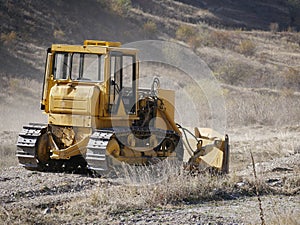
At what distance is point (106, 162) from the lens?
12.9 meters

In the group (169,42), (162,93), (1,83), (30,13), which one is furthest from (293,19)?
(162,93)

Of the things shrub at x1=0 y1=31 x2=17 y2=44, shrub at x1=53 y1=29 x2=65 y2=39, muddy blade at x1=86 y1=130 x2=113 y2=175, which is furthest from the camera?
shrub at x1=53 y1=29 x2=65 y2=39

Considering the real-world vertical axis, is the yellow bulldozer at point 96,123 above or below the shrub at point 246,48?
below

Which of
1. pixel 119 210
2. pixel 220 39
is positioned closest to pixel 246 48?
pixel 220 39

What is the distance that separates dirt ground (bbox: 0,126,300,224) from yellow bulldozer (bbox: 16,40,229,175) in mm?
564

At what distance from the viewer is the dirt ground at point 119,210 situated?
30.7ft

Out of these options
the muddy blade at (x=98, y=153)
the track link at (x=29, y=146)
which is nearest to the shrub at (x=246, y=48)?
the track link at (x=29, y=146)

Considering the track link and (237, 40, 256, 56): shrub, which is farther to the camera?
(237, 40, 256, 56): shrub

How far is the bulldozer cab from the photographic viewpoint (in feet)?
44.7

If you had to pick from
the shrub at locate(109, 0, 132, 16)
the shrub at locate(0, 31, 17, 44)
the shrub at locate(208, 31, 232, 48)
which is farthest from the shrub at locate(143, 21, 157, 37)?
the shrub at locate(0, 31, 17, 44)

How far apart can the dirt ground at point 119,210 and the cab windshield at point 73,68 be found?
2211 millimetres

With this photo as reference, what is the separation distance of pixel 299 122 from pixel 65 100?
18111mm

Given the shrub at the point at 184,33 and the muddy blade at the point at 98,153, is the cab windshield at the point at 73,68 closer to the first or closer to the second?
the muddy blade at the point at 98,153

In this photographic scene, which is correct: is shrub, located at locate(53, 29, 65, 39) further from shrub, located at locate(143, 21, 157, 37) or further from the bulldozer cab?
the bulldozer cab
